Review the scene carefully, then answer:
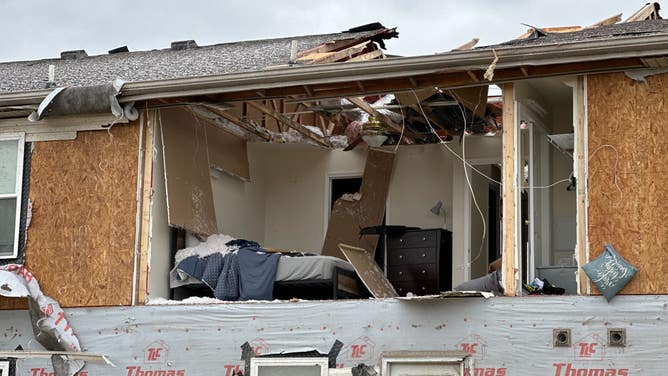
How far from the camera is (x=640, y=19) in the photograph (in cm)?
1745

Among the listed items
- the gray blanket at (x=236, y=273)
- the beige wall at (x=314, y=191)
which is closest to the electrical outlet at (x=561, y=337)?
the gray blanket at (x=236, y=273)

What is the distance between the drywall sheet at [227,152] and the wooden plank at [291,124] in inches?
37.5

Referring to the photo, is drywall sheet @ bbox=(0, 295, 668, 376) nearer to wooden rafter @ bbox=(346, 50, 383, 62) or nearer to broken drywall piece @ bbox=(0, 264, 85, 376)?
broken drywall piece @ bbox=(0, 264, 85, 376)

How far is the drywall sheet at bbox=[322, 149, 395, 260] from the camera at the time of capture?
1875 cm

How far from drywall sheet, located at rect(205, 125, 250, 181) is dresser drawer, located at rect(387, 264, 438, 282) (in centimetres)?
302

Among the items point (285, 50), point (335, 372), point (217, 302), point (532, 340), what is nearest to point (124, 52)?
point (285, 50)

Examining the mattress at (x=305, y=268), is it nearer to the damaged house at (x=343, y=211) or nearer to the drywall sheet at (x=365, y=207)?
the damaged house at (x=343, y=211)

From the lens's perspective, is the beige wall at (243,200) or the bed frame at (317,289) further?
the beige wall at (243,200)

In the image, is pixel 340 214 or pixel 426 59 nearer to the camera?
pixel 426 59

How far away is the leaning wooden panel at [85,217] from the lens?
15305mm

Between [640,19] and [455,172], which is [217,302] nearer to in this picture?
[455,172]


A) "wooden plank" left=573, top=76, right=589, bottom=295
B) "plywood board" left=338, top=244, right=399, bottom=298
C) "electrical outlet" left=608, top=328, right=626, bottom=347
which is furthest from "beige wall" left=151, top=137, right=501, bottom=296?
"electrical outlet" left=608, top=328, right=626, bottom=347

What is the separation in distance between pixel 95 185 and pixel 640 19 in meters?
7.99

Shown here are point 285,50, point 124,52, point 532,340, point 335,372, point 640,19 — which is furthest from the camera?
point 124,52
